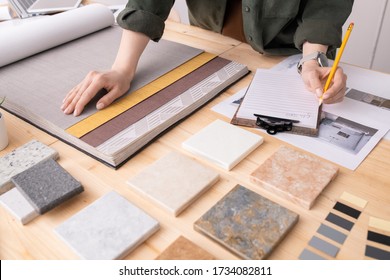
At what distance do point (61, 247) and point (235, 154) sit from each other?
30 centimetres

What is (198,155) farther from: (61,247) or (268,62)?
(268,62)

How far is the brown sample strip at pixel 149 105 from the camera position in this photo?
67 centimetres

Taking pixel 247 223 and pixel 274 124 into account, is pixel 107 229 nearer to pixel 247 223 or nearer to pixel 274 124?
pixel 247 223

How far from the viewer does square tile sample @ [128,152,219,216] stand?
0.54 meters

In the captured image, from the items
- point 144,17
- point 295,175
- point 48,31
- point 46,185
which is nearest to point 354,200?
point 295,175

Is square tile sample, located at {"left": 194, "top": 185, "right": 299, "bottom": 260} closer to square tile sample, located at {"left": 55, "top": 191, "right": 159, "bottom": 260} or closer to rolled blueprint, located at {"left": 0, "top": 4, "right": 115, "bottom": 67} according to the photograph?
square tile sample, located at {"left": 55, "top": 191, "right": 159, "bottom": 260}

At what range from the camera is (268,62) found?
0.95 meters

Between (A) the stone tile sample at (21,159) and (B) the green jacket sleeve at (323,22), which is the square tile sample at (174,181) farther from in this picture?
(B) the green jacket sleeve at (323,22)

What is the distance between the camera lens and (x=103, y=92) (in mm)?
802

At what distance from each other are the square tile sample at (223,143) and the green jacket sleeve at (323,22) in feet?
1.21

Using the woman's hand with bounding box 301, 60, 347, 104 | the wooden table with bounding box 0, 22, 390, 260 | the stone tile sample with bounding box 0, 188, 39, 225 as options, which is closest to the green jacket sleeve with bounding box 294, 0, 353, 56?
the woman's hand with bounding box 301, 60, 347, 104

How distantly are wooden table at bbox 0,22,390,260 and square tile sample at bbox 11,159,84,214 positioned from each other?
0.02 meters

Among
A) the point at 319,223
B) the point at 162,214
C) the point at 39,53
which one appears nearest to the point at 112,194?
the point at 162,214

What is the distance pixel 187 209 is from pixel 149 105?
0.28 m
